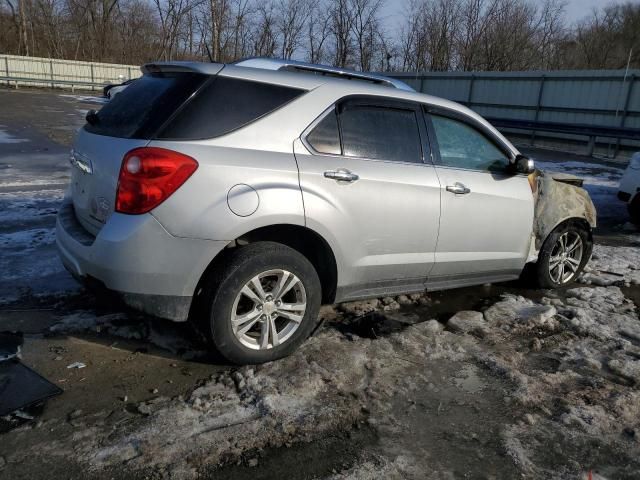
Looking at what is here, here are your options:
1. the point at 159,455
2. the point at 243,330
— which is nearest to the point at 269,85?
the point at 243,330

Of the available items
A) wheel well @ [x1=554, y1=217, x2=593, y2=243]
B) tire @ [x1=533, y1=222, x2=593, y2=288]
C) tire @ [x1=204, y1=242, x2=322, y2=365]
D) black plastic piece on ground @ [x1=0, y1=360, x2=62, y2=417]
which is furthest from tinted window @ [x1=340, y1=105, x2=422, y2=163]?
black plastic piece on ground @ [x1=0, y1=360, x2=62, y2=417]

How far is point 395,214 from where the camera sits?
3.59 meters

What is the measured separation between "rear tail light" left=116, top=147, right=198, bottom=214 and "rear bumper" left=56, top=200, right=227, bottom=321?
91mm

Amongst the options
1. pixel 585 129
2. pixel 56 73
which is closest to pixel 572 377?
pixel 585 129

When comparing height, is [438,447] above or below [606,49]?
below

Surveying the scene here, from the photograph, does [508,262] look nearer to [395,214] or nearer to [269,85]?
[395,214]

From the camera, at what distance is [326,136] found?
3375 millimetres

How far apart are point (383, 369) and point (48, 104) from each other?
25.5 m

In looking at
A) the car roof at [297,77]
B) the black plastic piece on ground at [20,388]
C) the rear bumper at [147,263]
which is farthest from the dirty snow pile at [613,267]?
the black plastic piece on ground at [20,388]

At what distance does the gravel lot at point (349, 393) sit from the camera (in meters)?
2.48

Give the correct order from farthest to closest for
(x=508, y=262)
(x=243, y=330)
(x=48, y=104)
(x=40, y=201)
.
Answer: (x=48, y=104) < (x=40, y=201) < (x=508, y=262) < (x=243, y=330)

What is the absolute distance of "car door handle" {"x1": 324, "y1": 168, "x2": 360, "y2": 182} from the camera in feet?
10.7

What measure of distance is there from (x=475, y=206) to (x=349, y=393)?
185 cm

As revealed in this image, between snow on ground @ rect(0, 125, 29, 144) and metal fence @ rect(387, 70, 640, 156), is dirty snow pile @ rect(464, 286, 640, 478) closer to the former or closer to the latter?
snow on ground @ rect(0, 125, 29, 144)
